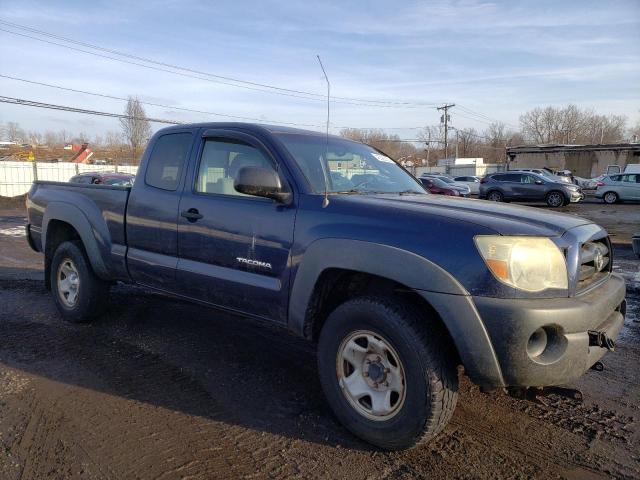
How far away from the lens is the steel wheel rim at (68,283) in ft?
16.4

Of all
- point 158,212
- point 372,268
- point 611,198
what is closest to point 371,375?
point 372,268

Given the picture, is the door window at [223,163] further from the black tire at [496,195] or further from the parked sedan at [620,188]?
the parked sedan at [620,188]

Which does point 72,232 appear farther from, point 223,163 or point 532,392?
point 532,392

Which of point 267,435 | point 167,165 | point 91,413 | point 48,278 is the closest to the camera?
point 267,435

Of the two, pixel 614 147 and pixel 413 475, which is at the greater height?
pixel 614 147

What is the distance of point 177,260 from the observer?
12.7 ft

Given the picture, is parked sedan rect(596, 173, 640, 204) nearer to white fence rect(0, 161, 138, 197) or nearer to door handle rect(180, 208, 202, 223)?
white fence rect(0, 161, 138, 197)

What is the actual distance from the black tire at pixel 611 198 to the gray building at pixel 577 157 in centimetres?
2536

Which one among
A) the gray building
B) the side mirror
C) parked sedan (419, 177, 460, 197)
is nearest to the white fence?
parked sedan (419, 177, 460, 197)

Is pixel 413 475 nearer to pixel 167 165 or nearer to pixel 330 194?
pixel 330 194

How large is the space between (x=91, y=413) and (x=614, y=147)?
179 feet

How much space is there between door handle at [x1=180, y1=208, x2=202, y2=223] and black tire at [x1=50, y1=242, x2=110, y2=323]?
1.62 meters

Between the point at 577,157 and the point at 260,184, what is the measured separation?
55.4 metres

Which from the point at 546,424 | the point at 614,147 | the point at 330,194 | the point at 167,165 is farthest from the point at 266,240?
the point at 614,147
